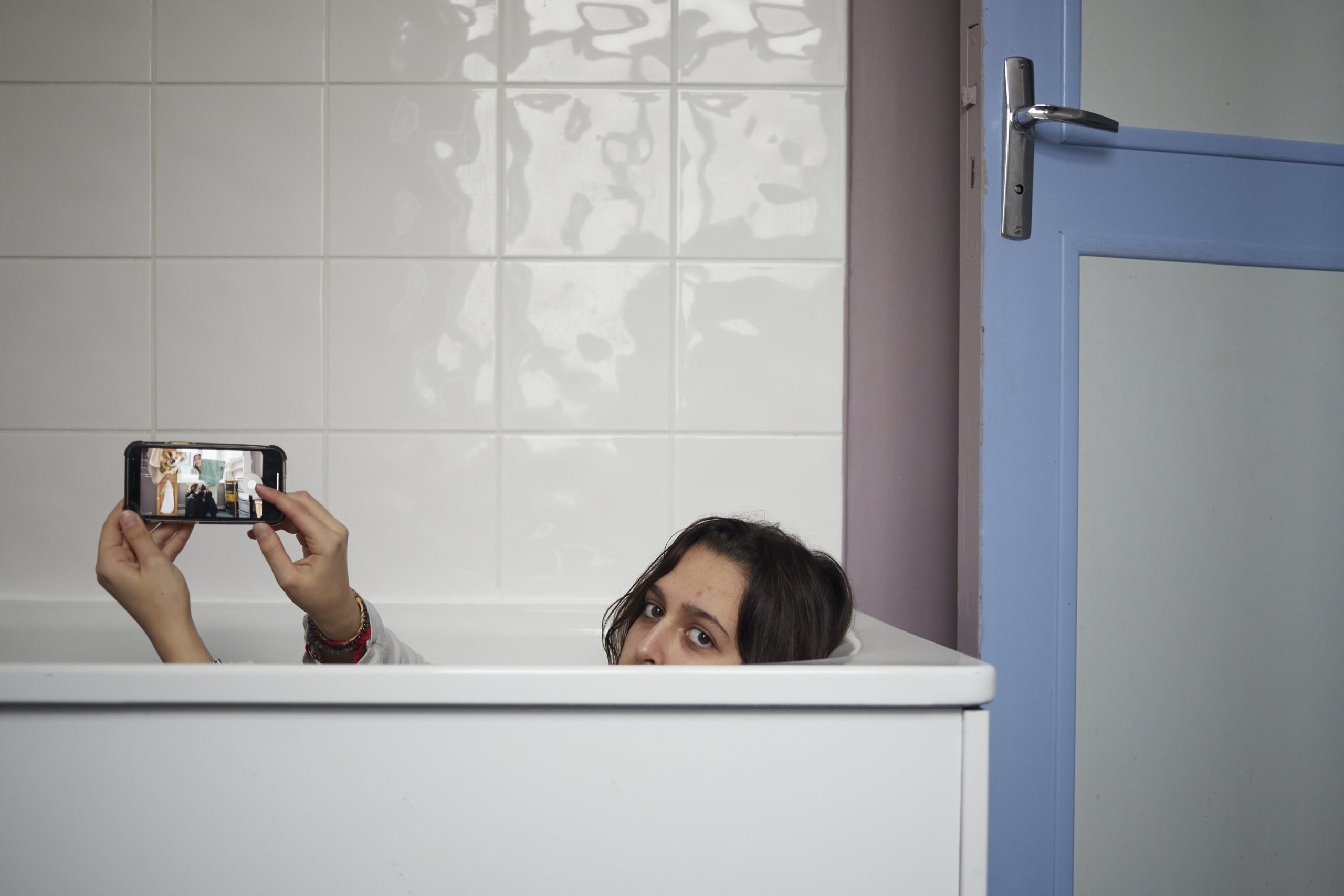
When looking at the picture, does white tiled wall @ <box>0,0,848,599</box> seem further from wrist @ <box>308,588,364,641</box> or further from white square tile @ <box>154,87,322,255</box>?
wrist @ <box>308,588,364,641</box>

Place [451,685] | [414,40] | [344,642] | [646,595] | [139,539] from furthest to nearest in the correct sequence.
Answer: [414,40]
[646,595]
[344,642]
[139,539]
[451,685]

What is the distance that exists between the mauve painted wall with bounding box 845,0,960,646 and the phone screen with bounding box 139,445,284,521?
0.78 meters

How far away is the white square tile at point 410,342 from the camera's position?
3.45 feet

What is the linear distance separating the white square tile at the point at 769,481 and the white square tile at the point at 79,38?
38.0 inches

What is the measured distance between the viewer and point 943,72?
43.0 inches

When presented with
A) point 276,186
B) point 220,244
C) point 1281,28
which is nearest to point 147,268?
point 220,244

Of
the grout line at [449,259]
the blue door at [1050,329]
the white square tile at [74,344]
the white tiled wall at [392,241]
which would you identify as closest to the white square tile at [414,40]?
the white tiled wall at [392,241]

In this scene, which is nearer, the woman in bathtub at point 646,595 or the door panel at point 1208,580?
the woman in bathtub at point 646,595

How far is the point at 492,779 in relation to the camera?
474 mm

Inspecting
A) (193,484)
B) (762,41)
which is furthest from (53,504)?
(762,41)

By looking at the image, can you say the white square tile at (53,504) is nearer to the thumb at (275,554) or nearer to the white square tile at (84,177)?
the white square tile at (84,177)

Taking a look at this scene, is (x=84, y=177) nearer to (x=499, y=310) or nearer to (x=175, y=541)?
(x=499, y=310)

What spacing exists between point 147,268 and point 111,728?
0.83 meters

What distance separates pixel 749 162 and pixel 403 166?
1.62 feet
